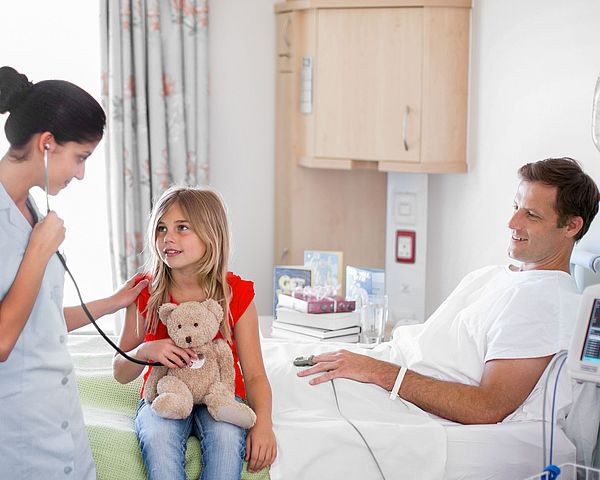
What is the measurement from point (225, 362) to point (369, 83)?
5.73ft

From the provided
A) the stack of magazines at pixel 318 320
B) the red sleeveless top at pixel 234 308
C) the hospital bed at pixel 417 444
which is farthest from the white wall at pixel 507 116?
the red sleeveless top at pixel 234 308

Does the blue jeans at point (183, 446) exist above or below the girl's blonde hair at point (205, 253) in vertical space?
below

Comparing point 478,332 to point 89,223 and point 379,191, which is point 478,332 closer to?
point 379,191

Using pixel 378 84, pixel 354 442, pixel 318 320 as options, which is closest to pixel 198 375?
pixel 354 442

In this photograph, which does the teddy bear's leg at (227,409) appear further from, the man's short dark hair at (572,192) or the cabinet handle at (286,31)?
the cabinet handle at (286,31)

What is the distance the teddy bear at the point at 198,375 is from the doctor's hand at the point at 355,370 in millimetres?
294

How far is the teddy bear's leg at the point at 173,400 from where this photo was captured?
5.67 feet

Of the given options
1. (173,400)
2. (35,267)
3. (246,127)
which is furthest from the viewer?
(246,127)

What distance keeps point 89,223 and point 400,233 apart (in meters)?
1.35

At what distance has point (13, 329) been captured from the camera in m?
1.40

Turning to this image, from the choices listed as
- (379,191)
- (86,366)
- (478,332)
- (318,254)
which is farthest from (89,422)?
(379,191)

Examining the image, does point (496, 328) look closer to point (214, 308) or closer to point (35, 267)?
point (214, 308)

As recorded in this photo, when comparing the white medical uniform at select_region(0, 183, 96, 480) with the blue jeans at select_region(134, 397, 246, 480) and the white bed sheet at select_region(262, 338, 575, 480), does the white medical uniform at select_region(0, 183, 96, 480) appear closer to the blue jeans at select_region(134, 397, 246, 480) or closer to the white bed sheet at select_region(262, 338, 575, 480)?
the blue jeans at select_region(134, 397, 246, 480)

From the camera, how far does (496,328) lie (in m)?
1.98
